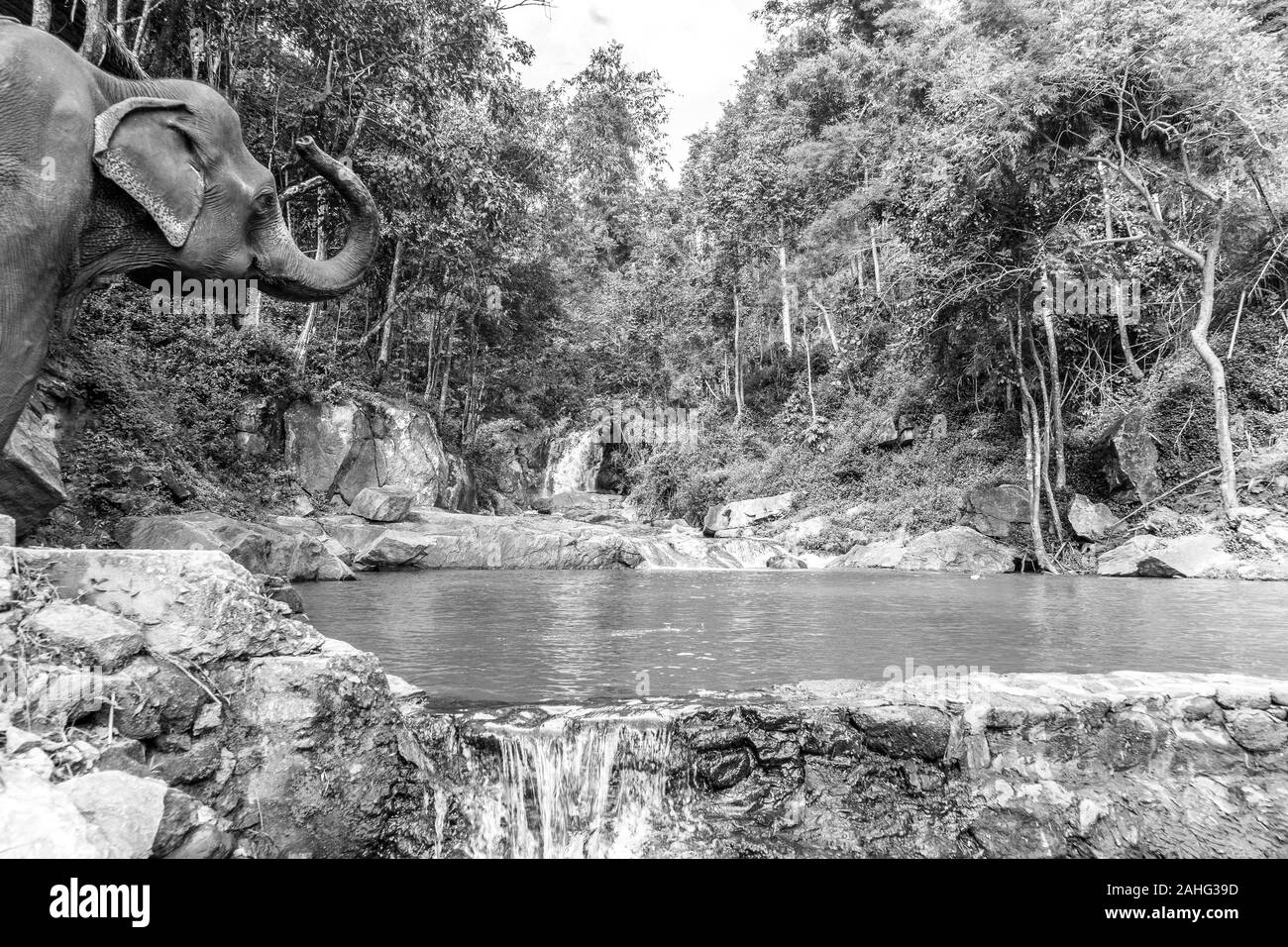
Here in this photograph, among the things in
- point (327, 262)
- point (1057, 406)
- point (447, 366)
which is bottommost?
point (327, 262)

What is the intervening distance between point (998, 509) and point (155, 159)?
1617 cm

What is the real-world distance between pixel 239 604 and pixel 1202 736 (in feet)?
16.3

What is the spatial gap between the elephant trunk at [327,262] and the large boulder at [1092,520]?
14604mm

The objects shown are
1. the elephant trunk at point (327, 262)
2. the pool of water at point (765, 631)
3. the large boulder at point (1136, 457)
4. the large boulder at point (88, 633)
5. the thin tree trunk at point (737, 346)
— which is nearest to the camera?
the large boulder at point (88, 633)

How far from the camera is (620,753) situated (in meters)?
3.74

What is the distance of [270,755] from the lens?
123 inches

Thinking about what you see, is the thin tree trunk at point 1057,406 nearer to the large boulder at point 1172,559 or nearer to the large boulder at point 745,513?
the large boulder at point 1172,559

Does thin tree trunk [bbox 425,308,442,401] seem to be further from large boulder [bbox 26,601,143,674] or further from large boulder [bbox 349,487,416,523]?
large boulder [bbox 26,601,143,674]

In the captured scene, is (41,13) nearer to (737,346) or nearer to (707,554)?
(707,554)

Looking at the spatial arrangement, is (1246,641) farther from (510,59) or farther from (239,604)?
(510,59)

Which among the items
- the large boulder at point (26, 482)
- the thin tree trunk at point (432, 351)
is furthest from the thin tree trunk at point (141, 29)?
the thin tree trunk at point (432, 351)

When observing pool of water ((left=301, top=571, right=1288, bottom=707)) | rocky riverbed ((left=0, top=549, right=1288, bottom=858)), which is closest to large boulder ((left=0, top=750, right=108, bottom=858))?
rocky riverbed ((left=0, top=549, right=1288, bottom=858))

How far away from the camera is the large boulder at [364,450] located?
16.8m

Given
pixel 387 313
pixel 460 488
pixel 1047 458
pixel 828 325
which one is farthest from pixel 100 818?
pixel 828 325
